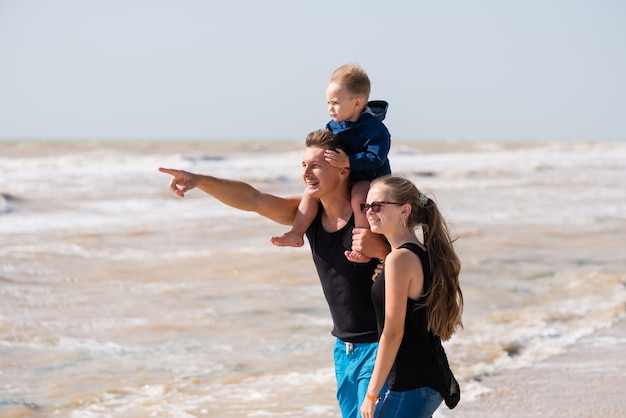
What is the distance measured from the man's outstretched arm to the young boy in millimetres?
155

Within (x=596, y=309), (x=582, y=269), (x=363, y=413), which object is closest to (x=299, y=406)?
Result: (x=363, y=413)

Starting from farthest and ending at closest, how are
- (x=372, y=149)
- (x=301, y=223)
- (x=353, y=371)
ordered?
(x=301, y=223)
(x=372, y=149)
(x=353, y=371)

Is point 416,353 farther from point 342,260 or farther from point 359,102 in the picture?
point 359,102

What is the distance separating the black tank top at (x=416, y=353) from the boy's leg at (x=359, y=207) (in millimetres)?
192

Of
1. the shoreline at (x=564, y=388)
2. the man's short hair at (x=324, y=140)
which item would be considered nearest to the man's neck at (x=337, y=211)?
the man's short hair at (x=324, y=140)

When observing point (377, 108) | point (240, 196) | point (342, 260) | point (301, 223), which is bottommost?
point (342, 260)

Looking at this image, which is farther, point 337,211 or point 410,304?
point 337,211

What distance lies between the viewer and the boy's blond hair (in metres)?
3.65

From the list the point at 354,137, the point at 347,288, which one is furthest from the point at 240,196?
the point at 347,288

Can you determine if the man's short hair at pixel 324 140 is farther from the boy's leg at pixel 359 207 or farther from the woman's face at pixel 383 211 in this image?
the woman's face at pixel 383 211

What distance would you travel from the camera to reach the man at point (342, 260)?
11.3 feet

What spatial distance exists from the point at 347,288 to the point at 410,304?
0.41 meters

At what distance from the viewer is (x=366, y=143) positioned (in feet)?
12.0

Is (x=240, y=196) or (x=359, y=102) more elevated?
(x=359, y=102)
